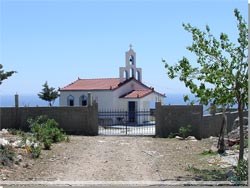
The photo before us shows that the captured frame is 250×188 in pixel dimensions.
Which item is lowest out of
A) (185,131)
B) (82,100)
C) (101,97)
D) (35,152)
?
(35,152)

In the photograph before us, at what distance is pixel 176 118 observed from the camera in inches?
836

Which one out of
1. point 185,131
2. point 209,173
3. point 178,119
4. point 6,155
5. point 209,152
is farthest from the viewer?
point 178,119

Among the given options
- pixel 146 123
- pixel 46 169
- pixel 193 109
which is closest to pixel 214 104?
pixel 46 169

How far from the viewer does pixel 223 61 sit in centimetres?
1098

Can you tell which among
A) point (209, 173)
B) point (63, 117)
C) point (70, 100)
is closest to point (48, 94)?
point (70, 100)

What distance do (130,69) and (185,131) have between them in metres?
13.2

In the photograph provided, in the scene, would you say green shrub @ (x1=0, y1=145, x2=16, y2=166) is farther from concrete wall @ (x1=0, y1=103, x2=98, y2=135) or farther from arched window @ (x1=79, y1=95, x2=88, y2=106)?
arched window @ (x1=79, y1=95, x2=88, y2=106)

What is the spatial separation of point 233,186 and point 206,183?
2.24 ft

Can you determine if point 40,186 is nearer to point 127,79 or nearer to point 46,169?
point 46,169

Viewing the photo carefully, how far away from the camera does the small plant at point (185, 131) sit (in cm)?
2043

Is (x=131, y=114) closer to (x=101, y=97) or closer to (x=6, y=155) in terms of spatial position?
(x=101, y=97)

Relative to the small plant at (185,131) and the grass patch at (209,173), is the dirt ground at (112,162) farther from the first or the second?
the small plant at (185,131)

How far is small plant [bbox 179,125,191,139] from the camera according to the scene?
20431mm

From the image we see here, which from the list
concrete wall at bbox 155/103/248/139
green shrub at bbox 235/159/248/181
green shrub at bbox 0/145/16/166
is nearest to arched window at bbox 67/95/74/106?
concrete wall at bbox 155/103/248/139
